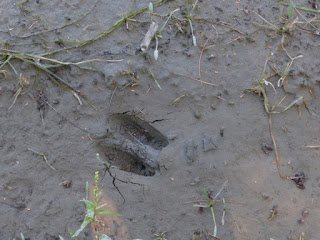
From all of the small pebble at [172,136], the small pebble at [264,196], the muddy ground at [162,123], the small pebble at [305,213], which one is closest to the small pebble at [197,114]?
the muddy ground at [162,123]

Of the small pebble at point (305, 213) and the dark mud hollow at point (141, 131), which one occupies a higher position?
the dark mud hollow at point (141, 131)

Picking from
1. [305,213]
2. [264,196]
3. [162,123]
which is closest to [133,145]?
[162,123]

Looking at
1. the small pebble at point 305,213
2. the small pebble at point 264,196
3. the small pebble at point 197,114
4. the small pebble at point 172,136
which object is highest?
the small pebble at point 197,114

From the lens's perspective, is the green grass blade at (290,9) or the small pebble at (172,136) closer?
the small pebble at (172,136)

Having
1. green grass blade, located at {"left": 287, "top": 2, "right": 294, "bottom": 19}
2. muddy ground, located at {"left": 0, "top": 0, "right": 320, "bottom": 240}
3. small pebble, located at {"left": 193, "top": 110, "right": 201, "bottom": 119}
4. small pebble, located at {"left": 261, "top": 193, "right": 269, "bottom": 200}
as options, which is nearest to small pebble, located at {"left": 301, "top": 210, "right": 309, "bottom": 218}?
muddy ground, located at {"left": 0, "top": 0, "right": 320, "bottom": 240}

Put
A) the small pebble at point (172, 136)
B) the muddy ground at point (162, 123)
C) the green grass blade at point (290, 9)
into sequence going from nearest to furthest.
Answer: the muddy ground at point (162, 123)
the small pebble at point (172, 136)
the green grass blade at point (290, 9)

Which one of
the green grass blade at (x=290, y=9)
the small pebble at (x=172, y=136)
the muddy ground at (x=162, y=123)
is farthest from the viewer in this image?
the green grass blade at (x=290, y=9)

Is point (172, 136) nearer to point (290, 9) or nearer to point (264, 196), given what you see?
point (264, 196)

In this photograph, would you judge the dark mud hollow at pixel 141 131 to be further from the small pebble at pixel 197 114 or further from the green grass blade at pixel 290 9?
the green grass blade at pixel 290 9
